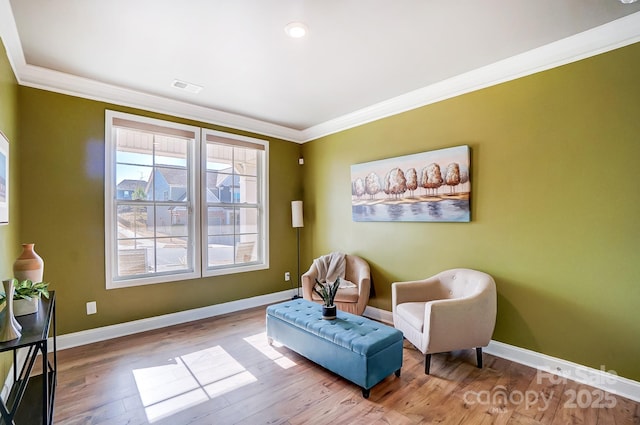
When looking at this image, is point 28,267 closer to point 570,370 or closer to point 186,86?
point 186,86

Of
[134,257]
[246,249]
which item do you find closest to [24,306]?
[134,257]

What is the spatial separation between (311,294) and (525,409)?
7.45 feet

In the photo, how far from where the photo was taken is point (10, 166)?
8.11 ft

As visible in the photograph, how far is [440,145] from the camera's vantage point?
324cm

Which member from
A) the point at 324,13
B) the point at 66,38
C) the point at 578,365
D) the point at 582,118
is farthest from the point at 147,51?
the point at 578,365

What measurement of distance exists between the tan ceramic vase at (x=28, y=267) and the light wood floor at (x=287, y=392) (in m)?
0.94

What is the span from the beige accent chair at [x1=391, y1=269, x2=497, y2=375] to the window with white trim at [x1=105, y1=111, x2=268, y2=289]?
254 centimetres

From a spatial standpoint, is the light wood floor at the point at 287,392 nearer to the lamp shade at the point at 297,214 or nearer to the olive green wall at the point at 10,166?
the olive green wall at the point at 10,166

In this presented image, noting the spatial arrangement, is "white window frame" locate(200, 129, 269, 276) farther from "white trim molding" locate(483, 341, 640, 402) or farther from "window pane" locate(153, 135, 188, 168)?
"white trim molding" locate(483, 341, 640, 402)

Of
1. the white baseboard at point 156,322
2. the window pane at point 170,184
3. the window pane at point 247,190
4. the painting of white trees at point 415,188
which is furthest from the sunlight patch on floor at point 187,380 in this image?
the painting of white trees at point 415,188

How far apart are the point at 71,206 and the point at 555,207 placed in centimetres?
455

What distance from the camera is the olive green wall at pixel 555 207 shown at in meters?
2.22

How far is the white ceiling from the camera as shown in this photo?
2.02 m

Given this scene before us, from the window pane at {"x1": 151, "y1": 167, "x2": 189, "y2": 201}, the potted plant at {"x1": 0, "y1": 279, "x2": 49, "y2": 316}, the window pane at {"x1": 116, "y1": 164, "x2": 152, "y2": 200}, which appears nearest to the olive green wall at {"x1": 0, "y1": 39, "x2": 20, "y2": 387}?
the potted plant at {"x1": 0, "y1": 279, "x2": 49, "y2": 316}
